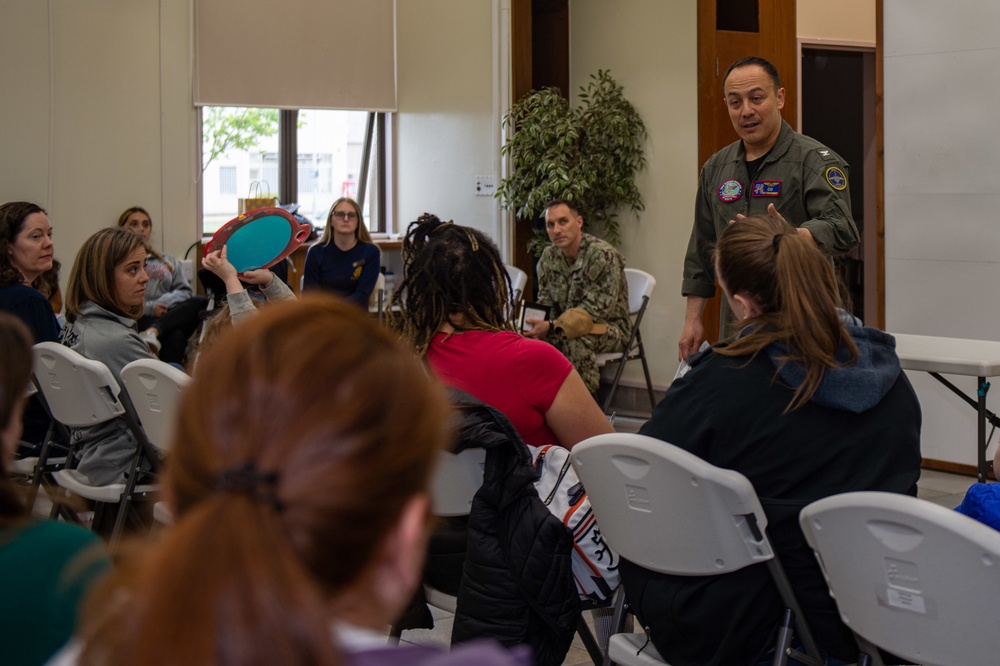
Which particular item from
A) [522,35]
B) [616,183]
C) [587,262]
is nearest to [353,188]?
[522,35]

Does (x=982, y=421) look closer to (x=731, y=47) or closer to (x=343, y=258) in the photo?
(x=731, y=47)

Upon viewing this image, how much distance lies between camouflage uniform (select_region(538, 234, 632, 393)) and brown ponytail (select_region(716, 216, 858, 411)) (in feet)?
11.8

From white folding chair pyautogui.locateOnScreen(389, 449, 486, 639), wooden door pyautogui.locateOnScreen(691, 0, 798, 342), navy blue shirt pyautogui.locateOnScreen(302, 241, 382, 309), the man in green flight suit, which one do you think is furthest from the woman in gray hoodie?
wooden door pyautogui.locateOnScreen(691, 0, 798, 342)

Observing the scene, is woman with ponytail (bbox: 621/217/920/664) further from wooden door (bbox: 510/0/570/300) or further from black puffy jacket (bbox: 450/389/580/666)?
wooden door (bbox: 510/0/570/300)

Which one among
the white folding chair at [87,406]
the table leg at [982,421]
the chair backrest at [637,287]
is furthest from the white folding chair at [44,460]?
the chair backrest at [637,287]

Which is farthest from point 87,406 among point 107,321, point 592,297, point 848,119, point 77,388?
point 848,119

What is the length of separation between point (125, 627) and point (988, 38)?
190 inches

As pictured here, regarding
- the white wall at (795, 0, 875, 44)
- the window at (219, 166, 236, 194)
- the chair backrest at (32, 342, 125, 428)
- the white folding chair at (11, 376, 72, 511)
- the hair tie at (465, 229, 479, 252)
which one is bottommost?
the white folding chair at (11, 376, 72, 511)

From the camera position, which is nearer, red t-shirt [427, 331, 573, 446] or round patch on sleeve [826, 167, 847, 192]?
red t-shirt [427, 331, 573, 446]

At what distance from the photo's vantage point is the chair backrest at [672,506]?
181 cm

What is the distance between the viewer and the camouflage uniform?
18.9 feet

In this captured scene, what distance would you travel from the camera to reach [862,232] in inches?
316

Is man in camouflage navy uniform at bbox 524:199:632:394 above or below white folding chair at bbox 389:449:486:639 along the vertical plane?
above

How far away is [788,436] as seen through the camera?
1908mm
